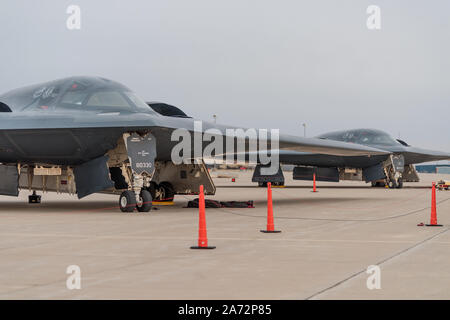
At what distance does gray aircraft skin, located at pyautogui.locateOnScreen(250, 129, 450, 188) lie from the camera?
3438 centimetres

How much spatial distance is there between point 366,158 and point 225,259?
27.6 metres

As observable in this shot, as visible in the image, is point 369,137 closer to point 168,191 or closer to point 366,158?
point 366,158

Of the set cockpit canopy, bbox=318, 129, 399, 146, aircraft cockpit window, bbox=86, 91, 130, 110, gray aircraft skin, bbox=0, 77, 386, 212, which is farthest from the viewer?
cockpit canopy, bbox=318, 129, 399, 146

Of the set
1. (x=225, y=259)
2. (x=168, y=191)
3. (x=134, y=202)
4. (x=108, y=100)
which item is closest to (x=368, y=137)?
(x=168, y=191)

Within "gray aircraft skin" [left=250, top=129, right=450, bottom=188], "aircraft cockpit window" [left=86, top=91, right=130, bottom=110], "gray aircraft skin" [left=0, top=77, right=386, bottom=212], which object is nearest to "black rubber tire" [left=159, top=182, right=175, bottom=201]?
"gray aircraft skin" [left=0, top=77, right=386, bottom=212]

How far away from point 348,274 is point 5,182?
13.4 metres

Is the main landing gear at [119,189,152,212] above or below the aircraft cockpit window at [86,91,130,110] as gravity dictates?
below

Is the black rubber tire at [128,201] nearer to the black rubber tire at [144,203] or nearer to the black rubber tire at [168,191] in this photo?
the black rubber tire at [144,203]

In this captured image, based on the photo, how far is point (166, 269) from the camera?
6.81 meters

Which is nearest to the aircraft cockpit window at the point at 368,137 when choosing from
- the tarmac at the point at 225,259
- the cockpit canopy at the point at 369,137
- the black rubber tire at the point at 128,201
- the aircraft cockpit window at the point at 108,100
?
the cockpit canopy at the point at 369,137

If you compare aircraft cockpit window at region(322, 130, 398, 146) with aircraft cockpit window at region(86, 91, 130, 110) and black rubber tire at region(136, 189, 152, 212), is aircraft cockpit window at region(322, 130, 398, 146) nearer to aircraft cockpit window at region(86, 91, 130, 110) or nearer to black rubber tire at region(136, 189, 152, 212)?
aircraft cockpit window at region(86, 91, 130, 110)

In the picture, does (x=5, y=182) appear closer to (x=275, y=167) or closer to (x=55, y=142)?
(x=55, y=142)

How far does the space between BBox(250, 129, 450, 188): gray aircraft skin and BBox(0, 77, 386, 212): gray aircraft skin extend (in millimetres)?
18184
